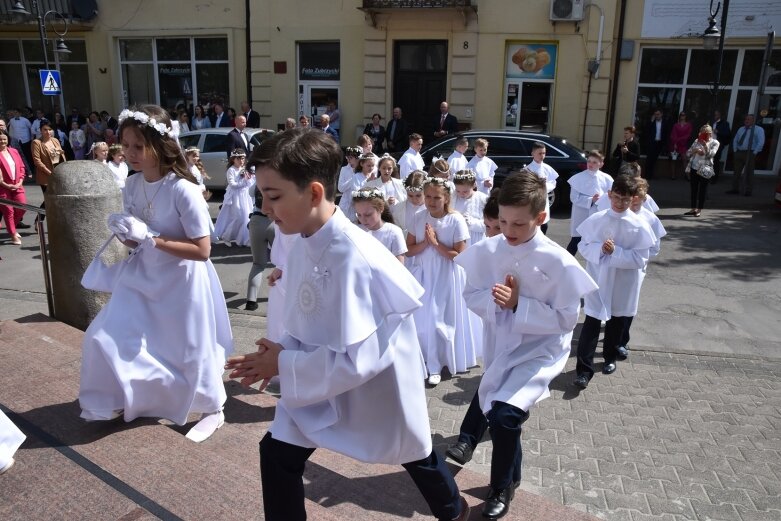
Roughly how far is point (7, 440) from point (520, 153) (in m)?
11.9

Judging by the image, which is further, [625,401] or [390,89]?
[390,89]

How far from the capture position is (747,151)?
16312 mm

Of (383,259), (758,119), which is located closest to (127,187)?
(383,259)

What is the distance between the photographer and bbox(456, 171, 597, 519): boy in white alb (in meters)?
3.29

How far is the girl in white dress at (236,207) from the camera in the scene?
1059 cm

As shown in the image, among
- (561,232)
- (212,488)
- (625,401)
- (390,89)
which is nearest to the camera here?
(212,488)

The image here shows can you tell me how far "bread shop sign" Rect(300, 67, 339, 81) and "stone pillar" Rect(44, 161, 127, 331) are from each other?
14.9m

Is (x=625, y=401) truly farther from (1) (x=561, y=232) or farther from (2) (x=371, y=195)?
(1) (x=561, y=232)

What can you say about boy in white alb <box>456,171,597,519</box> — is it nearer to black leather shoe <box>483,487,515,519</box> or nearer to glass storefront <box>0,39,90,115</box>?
black leather shoe <box>483,487,515,519</box>

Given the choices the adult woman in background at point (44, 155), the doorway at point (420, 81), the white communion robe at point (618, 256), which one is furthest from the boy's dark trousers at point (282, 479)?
the doorway at point (420, 81)

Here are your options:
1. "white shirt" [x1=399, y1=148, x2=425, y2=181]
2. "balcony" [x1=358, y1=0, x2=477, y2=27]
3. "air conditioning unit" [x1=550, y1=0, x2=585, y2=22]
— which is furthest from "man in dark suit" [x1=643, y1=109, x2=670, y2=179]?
"white shirt" [x1=399, y1=148, x2=425, y2=181]

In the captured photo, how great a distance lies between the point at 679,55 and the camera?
1838 centimetres

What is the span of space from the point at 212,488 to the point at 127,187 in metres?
1.84

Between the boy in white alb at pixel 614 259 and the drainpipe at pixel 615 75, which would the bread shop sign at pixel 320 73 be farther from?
the boy in white alb at pixel 614 259
